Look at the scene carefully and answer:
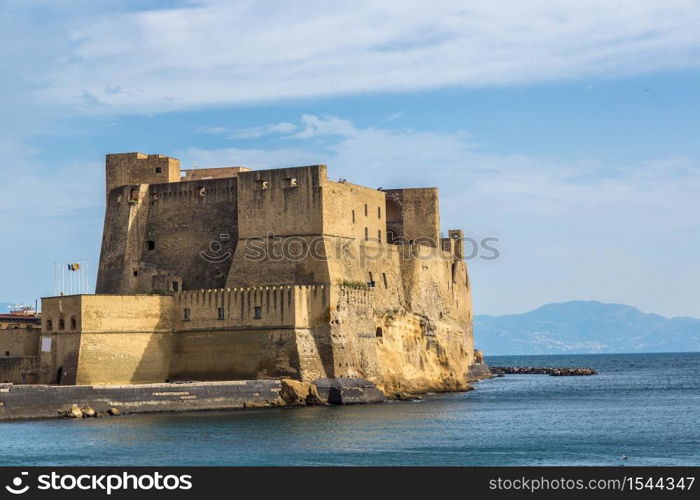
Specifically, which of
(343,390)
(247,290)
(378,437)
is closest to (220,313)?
(247,290)

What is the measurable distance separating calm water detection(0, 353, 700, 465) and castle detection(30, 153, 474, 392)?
11.0 ft

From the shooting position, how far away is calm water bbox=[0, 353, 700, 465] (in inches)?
1281

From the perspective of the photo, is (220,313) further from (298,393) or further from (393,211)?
(393,211)

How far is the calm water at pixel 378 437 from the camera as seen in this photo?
3253 cm

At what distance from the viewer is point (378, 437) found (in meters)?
37.1

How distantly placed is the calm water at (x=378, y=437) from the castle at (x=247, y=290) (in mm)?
3352

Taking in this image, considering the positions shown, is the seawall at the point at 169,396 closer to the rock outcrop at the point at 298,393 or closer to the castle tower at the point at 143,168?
the rock outcrop at the point at 298,393

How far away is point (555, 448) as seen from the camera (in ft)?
116

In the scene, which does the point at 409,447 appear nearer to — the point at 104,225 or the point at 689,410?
the point at 689,410

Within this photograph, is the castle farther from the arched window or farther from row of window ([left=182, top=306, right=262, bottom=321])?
the arched window

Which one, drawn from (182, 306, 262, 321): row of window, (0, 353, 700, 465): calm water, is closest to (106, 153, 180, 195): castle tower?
(182, 306, 262, 321): row of window

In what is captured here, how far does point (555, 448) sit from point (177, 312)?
62.2 feet

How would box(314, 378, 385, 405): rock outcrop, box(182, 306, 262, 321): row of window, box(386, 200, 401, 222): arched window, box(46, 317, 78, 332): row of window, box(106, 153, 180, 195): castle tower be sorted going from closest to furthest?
box(46, 317, 78, 332): row of window → box(314, 378, 385, 405): rock outcrop → box(182, 306, 262, 321): row of window → box(106, 153, 180, 195): castle tower → box(386, 200, 401, 222): arched window

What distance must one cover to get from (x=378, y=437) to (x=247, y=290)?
1285 cm
